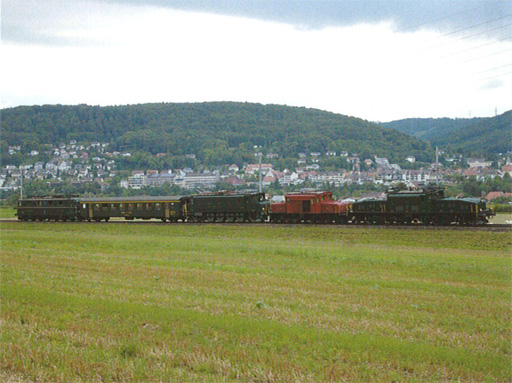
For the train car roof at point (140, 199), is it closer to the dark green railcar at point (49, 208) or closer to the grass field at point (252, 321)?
the dark green railcar at point (49, 208)

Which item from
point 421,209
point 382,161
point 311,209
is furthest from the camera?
point 382,161

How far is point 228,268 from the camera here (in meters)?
17.7

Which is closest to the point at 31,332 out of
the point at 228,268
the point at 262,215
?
the point at 228,268

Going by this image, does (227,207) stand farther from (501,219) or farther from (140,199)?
(501,219)

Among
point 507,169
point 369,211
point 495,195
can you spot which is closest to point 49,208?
point 369,211

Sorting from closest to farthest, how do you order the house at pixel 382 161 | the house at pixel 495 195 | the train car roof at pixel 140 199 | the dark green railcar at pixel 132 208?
the dark green railcar at pixel 132 208 < the train car roof at pixel 140 199 < the house at pixel 495 195 < the house at pixel 382 161

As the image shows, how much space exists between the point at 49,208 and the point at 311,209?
28.7 m

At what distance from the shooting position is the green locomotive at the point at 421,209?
39.8m

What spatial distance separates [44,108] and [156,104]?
37652 millimetres

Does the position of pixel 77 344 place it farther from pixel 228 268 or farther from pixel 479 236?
pixel 479 236

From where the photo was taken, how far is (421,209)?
41.6 metres

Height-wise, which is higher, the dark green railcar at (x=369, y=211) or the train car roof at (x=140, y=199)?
the train car roof at (x=140, y=199)

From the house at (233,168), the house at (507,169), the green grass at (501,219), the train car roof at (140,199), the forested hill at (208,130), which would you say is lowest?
the green grass at (501,219)

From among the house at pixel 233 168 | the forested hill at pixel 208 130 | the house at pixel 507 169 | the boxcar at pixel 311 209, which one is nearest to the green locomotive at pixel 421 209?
the boxcar at pixel 311 209
